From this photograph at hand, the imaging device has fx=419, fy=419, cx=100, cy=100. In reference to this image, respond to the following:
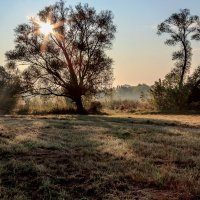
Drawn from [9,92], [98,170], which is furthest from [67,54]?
[98,170]

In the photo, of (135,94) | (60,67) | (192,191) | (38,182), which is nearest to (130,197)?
(192,191)

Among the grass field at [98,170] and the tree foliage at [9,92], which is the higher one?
the tree foliage at [9,92]

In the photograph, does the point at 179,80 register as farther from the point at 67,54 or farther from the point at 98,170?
the point at 98,170

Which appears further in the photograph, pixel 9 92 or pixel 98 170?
pixel 9 92

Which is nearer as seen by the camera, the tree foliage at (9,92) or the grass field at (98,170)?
the grass field at (98,170)

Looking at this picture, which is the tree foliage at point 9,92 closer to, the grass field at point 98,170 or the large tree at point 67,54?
the large tree at point 67,54

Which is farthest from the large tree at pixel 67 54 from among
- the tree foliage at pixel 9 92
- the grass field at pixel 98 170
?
the grass field at pixel 98 170

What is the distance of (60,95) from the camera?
122ft

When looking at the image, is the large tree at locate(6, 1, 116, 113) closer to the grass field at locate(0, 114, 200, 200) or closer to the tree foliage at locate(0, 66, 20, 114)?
the tree foliage at locate(0, 66, 20, 114)

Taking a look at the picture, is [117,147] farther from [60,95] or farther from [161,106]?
[161,106]

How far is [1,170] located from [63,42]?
99.2 ft

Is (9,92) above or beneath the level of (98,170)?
above

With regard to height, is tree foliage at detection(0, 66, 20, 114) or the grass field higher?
tree foliage at detection(0, 66, 20, 114)

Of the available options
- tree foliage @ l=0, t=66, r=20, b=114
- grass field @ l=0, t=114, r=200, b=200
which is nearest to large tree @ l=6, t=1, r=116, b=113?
tree foliage @ l=0, t=66, r=20, b=114
